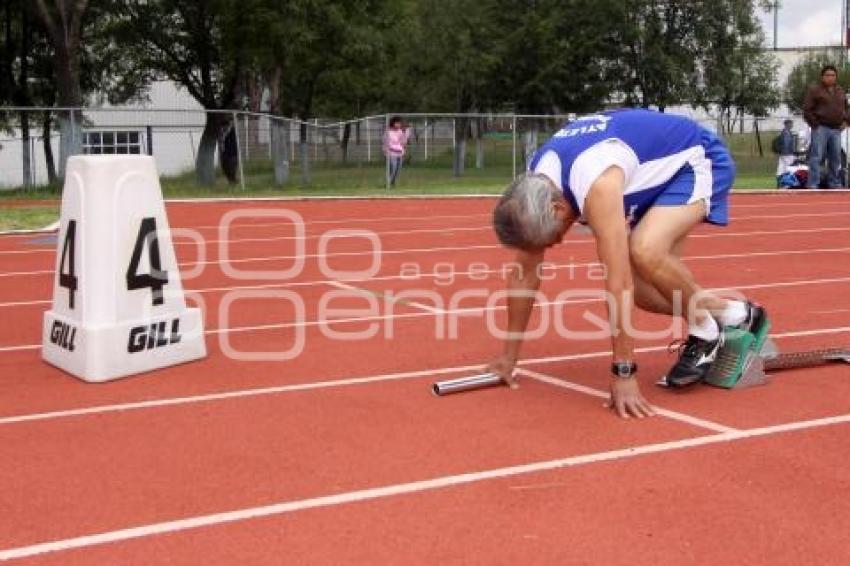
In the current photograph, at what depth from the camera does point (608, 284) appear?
15.5 feet

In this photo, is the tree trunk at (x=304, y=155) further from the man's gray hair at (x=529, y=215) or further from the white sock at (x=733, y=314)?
the man's gray hair at (x=529, y=215)

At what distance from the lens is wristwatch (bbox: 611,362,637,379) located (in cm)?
483

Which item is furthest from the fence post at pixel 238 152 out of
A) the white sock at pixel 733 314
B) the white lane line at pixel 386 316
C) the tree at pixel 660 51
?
the white sock at pixel 733 314

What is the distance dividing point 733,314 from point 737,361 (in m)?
0.25

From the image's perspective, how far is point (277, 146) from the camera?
1001 inches

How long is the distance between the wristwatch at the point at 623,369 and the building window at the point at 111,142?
A: 18766mm

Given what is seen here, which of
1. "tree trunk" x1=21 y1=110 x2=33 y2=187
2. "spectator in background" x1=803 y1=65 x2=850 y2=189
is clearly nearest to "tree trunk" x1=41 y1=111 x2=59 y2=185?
"tree trunk" x1=21 y1=110 x2=33 y2=187

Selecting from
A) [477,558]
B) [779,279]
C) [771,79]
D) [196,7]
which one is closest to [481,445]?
[477,558]

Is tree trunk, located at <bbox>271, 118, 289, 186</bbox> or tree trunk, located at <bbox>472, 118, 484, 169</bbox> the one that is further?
tree trunk, located at <bbox>472, 118, 484, 169</bbox>

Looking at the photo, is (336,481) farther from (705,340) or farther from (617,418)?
(705,340)

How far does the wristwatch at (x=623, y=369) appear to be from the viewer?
483 centimetres

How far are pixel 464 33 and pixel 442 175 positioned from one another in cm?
991

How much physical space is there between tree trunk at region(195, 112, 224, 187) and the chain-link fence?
3 centimetres

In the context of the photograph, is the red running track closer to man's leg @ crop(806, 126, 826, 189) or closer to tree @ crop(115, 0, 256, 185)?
man's leg @ crop(806, 126, 826, 189)
